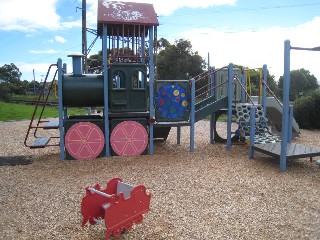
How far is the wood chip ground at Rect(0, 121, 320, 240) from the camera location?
3.75 metres

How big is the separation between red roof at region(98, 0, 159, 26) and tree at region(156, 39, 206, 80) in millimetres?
25565

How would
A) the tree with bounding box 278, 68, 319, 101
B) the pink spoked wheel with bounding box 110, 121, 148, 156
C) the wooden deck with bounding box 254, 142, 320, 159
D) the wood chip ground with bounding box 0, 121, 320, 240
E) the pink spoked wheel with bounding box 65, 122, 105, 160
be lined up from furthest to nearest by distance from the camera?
the tree with bounding box 278, 68, 319, 101 → the pink spoked wheel with bounding box 110, 121, 148, 156 → the pink spoked wheel with bounding box 65, 122, 105, 160 → the wooden deck with bounding box 254, 142, 320, 159 → the wood chip ground with bounding box 0, 121, 320, 240

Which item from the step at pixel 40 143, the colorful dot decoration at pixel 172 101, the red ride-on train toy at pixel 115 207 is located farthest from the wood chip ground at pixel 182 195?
the colorful dot decoration at pixel 172 101

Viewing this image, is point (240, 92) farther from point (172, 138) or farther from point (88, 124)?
point (88, 124)

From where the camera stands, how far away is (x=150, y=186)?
5402 millimetres

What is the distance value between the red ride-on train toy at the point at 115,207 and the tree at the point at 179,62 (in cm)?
3021

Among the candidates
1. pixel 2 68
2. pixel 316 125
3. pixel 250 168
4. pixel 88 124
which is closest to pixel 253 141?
pixel 250 168

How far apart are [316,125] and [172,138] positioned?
7072mm

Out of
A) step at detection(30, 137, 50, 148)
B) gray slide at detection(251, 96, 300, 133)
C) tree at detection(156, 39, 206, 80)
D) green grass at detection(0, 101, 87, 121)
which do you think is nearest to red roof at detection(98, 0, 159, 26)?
step at detection(30, 137, 50, 148)

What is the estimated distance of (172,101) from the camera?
8.14m

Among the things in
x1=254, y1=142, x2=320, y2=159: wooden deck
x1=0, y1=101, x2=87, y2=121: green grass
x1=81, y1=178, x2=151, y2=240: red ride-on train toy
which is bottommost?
x1=81, y1=178, x2=151, y2=240: red ride-on train toy

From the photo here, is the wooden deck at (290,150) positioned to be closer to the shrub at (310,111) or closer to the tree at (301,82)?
the shrub at (310,111)

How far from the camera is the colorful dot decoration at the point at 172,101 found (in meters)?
8.05

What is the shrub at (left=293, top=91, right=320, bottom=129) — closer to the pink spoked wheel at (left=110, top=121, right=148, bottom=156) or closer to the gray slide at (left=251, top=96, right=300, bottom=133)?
Result: the gray slide at (left=251, top=96, right=300, bottom=133)
